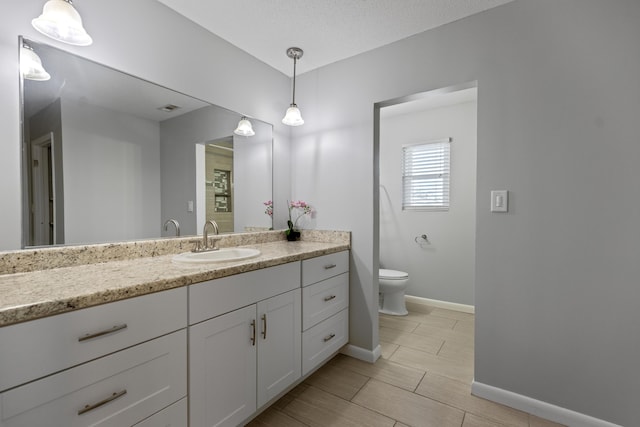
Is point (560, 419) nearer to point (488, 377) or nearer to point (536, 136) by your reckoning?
point (488, 377)

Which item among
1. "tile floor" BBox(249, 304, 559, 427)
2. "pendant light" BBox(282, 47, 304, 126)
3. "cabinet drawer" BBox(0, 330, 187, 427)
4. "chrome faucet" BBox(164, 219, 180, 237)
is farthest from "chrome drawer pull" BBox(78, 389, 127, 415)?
"pendant light" BBox(282, 47, 304, 126)

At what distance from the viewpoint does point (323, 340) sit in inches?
77.0

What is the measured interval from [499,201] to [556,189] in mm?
270

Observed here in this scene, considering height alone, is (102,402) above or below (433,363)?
above

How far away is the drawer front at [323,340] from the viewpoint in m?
1.80

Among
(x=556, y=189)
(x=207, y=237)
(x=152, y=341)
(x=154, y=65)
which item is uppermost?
(x=154, y=65)

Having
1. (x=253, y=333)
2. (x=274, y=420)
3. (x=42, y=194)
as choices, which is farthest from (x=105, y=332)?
(x=274, y=420)

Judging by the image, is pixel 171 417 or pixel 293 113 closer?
pixel 171 417

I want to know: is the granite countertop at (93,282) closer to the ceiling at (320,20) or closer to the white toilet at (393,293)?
the ceiling at (320,20)

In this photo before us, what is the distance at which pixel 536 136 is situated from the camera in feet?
5.22

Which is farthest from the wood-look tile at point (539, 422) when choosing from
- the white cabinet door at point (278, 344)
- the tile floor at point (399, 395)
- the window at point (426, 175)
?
the window at point (426, 175)

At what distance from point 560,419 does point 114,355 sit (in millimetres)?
2169

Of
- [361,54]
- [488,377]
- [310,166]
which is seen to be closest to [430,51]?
[361,54]

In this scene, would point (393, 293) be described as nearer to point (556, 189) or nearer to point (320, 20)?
point (556, 189)
